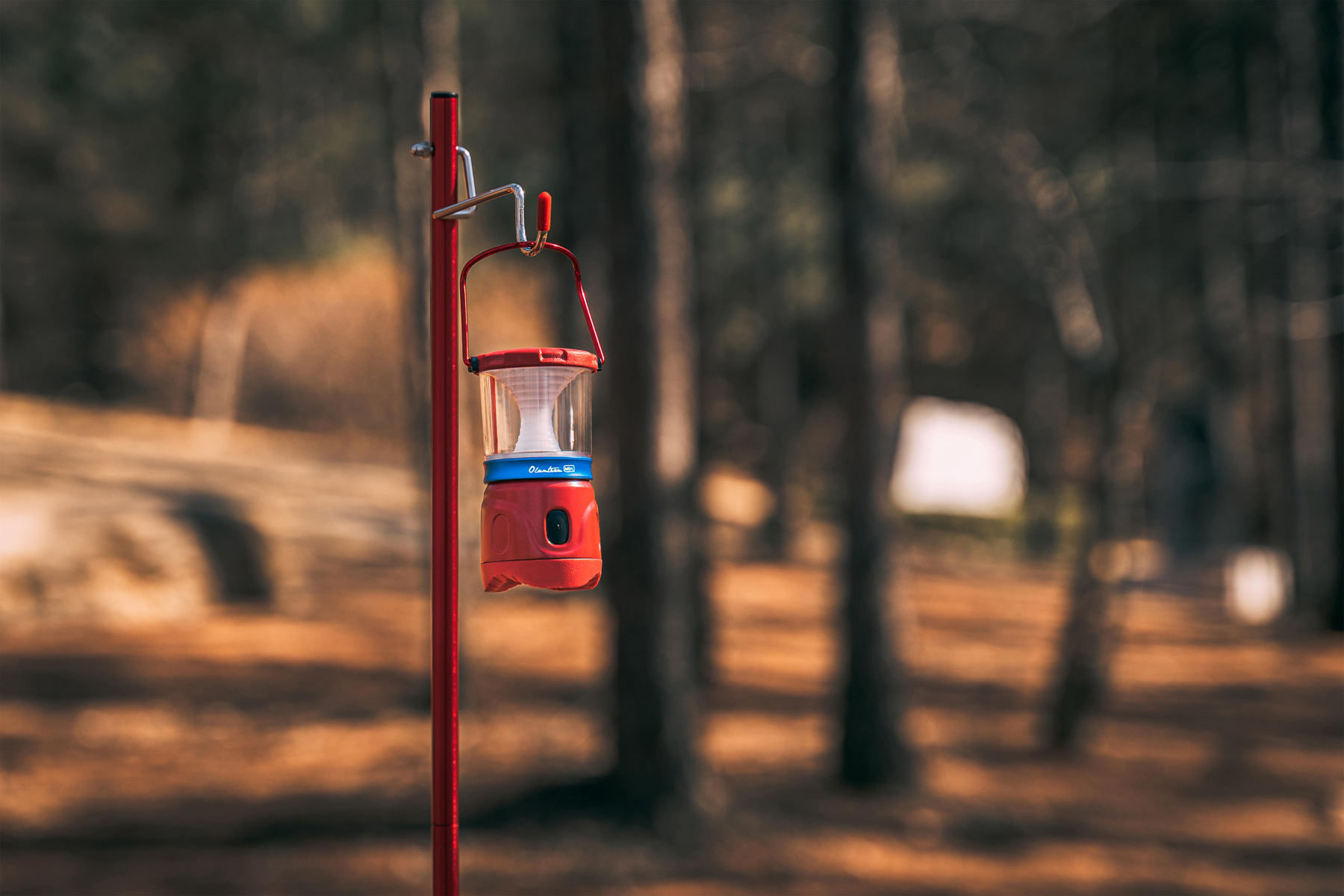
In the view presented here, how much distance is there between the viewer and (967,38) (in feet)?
33.4

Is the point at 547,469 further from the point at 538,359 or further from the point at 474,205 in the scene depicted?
the point at 474,205

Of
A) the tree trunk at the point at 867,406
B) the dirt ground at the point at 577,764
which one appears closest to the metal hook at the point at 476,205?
the dirt ground at the point at 577,764

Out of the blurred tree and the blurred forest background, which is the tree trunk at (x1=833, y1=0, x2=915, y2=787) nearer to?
the blurred forest background

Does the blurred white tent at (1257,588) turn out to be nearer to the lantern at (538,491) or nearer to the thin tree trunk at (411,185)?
the thin tree trunk at (411,185)

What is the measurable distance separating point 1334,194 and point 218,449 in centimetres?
1792

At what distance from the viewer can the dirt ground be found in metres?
6.66

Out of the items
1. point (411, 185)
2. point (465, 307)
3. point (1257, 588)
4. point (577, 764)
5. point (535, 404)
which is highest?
point (411, 185)

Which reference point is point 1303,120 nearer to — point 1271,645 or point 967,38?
point 1271,645

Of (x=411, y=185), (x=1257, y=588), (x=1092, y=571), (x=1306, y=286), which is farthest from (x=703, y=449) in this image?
(x=1092, y=571)

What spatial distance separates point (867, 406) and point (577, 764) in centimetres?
331

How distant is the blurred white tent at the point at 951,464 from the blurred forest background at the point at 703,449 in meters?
0.13

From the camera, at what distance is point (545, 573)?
1.85 meters

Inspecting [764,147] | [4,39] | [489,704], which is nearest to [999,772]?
[489,704]

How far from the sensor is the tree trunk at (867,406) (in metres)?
7.86
